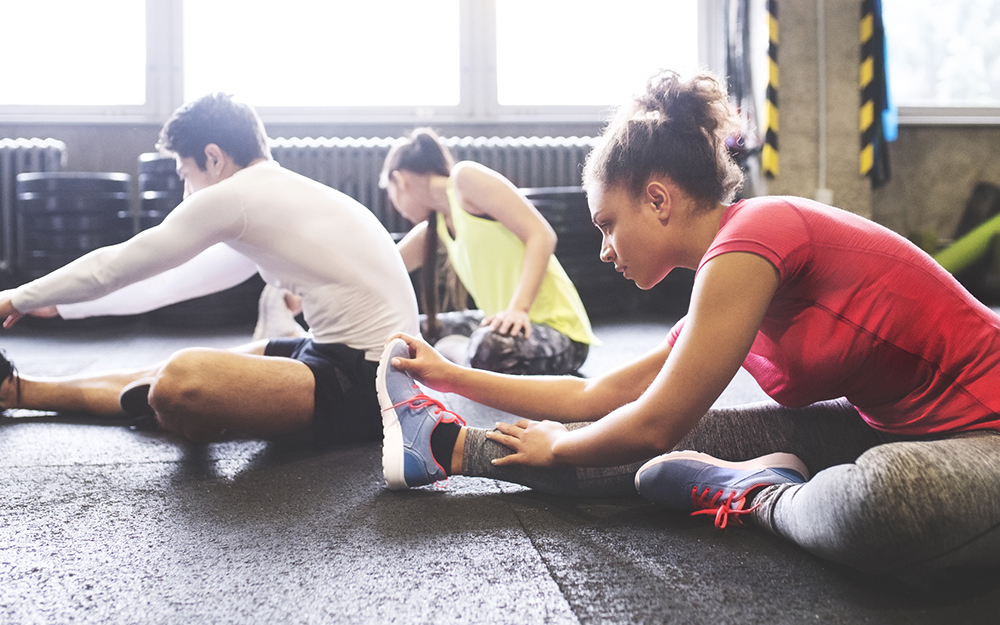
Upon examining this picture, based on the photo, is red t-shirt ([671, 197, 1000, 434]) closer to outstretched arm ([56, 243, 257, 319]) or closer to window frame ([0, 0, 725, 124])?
outstretched arm ([56, 243, 257, 319])

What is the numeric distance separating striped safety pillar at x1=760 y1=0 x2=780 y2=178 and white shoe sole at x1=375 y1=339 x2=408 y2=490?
10.9 feet

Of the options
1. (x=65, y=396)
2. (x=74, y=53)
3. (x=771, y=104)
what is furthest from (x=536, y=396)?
(x=74, y=53)

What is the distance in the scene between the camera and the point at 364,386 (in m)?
1.47

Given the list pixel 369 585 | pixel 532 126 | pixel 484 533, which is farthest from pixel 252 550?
pixel 532 126

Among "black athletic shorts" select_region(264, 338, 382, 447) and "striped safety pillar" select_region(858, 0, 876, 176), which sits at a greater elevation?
"striped safety pillar" select_region(858, 0, 876, 176)

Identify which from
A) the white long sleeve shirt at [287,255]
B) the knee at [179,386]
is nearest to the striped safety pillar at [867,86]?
the white long sleeve shirt at [287,255]

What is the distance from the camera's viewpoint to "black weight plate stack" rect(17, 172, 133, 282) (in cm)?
341

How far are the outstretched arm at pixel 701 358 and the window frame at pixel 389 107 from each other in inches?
139

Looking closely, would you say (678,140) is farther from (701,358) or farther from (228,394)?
(228,394)

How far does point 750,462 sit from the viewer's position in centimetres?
107

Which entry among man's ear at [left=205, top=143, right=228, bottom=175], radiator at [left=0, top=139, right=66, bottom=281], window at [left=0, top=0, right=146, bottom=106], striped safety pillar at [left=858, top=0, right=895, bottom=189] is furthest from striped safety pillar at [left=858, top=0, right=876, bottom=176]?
radiator at [left=0, top=139, right=66, bottom=281]

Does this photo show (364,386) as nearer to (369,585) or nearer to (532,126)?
(369,585)

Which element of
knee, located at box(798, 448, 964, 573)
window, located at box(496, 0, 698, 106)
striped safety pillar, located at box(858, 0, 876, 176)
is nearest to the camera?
knee, located at box(798, 448, 964, 573)

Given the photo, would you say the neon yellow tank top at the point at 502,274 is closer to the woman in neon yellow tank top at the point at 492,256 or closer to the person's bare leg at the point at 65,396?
the woman in neon yellow tank top at the point at 492,256
